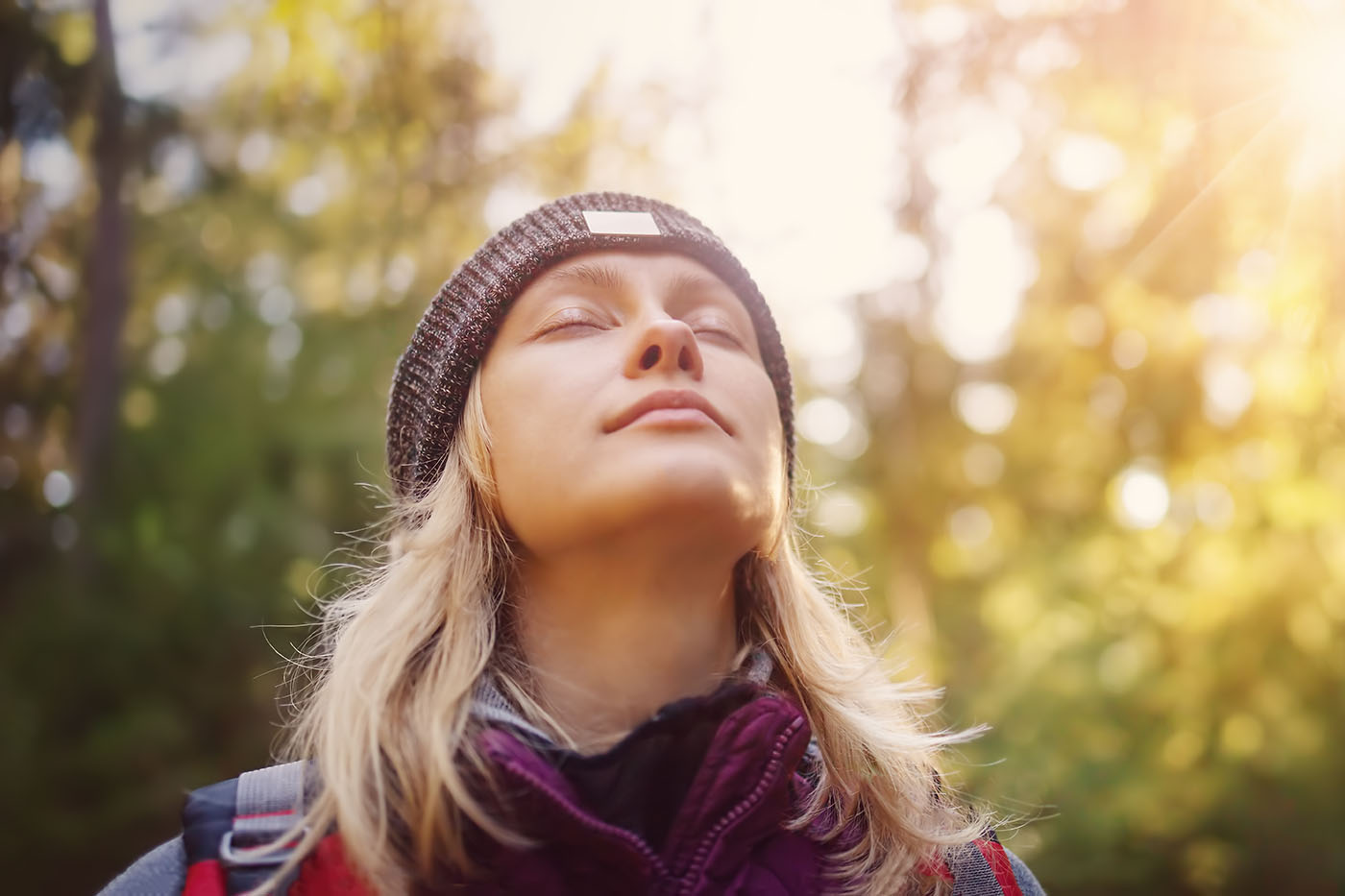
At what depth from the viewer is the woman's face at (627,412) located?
1572 mm

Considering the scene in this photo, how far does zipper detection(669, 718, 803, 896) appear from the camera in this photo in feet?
4.63

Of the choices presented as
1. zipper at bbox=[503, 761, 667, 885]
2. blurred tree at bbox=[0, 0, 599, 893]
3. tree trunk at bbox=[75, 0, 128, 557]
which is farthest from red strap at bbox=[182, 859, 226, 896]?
tree trunk at bbox=[75, 0, 128, 557]

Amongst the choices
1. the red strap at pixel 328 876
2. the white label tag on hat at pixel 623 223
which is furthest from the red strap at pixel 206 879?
the white label tag on hat at pixel 623 223

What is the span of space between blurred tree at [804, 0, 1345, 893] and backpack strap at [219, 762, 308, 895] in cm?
212

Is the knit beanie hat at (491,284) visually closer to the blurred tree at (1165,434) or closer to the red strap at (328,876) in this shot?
the red strap at (328,876)

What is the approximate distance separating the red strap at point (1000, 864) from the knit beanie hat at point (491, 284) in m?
1.26

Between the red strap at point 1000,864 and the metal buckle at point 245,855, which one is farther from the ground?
the metal buckle at point 245,855

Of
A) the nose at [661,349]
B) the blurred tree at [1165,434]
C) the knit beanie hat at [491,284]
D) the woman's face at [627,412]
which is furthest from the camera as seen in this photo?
the blurred tree at [1165,434]

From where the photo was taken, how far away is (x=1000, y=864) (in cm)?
180

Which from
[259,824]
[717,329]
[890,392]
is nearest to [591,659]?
[259,824]

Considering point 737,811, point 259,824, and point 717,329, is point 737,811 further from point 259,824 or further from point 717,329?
point 717,329

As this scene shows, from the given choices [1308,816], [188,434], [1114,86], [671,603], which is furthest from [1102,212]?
[188,434]

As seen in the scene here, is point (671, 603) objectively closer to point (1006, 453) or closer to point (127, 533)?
point (1006, 453)

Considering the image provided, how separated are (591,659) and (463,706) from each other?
0.24 m
